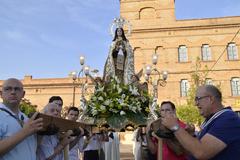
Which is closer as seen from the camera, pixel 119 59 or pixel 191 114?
pixel 119 59

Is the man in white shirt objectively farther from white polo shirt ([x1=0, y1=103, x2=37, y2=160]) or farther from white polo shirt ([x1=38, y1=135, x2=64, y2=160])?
white polo shirt ([x1=0, y1=103, x2=37, y2=160])

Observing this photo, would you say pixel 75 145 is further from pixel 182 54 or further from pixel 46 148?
pixel 182 54

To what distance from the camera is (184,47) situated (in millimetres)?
30562

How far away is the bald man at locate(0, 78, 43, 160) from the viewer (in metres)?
2.83

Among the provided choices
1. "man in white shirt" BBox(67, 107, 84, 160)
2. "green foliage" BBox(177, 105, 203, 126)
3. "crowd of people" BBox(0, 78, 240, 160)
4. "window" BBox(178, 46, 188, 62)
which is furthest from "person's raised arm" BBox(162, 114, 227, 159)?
"window" BBox(178, 46, 188, 62)

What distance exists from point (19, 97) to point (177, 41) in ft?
93.3

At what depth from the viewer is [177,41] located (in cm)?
3062

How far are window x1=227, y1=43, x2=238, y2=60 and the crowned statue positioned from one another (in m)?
24.5

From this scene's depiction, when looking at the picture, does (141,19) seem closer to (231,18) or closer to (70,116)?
(231,18)

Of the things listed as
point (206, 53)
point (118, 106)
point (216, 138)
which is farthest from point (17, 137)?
point (206, 53)

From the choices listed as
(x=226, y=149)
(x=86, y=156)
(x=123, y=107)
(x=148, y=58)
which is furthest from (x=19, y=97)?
(x=148, y=58)

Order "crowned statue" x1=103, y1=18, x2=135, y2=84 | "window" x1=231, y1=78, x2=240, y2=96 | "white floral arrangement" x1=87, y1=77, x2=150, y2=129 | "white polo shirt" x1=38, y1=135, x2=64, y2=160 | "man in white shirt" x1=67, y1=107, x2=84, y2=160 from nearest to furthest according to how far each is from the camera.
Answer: "white polo shirt" x1=38, y1=135, x2=64, y2=160, "man in white shirt" x1=67, y1=107, x2=84, y2=160, "white floral arrangement" x1=87, y1=77, x2=150, y2=129, "crowned statue" x1=103, y1=18, x2=135, y2=84, "window" x1=231, y1=78, x2=240, y2=96

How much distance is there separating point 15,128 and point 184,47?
2874 centimetres

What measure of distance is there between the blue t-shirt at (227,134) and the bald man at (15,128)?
1.66 metres
